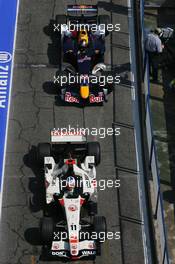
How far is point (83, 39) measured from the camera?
72.7 ft

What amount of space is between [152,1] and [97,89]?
6.28m

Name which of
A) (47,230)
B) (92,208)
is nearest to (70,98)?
(92,208)

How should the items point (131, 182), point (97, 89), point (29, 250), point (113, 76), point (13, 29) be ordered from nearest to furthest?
1. point (29, 250)
2. point (131, 182)
3. point (97, 89)
4. point (113, 76)
5. point (13, 29)

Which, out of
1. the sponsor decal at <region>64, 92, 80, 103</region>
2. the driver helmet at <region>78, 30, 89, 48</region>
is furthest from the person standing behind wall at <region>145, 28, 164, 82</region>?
the sponsor decal at <region>64, 92, 80, 103</region>

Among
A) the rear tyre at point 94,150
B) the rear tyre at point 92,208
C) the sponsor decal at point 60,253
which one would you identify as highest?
the rear tyre at point 94,150

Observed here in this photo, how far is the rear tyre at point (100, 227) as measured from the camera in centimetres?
1756

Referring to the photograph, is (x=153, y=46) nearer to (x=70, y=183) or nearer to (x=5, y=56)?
(x=5, y=56)

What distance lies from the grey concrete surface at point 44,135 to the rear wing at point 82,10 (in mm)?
1268

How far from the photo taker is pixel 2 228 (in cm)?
1841

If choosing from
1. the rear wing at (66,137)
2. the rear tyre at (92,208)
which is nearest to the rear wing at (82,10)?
the rear wing at (66,137)

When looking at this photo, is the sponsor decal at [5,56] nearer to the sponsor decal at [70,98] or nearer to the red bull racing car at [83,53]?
the red bull racing car at [83,53]

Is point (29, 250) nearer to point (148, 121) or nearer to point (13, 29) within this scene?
point (148, 121)

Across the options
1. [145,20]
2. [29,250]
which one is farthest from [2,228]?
[145,20]

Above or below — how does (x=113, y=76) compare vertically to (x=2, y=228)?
above
